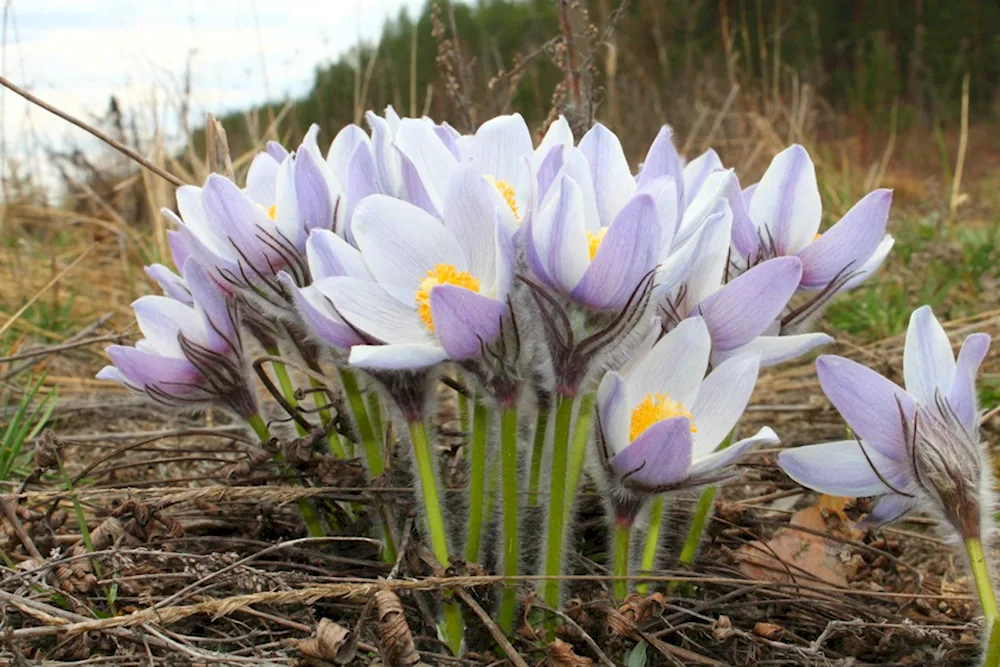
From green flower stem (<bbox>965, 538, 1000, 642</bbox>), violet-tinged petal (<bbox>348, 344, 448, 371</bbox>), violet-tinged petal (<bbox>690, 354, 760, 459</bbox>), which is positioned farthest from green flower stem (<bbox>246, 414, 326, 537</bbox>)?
green flower stem (<bbox>965, 538, 1000, 642</bbox>)

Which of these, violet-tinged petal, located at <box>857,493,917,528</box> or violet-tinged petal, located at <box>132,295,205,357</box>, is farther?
violet-tinged petal, located at <box>132,295,205,357</box>

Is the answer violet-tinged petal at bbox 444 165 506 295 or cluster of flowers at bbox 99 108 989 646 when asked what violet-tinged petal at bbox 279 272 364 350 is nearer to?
cluster of flowers at bbox 99 108 989 646

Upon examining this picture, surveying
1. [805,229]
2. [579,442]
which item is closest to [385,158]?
[579,442]

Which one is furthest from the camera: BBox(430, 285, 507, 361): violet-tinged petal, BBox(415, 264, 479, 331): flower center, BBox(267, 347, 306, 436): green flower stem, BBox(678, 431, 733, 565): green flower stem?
BBox(267, 347, 306, 436): green flower stem

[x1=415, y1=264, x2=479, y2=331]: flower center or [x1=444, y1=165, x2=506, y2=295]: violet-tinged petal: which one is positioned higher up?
[x1=444, y1=165, x2=506, y2=295]: violet-tinged petal

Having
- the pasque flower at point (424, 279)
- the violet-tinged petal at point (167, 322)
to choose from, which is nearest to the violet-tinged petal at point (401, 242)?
the pasque flower at point (424, 279)

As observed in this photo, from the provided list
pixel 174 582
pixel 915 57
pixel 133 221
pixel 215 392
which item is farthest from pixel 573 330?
pixel 915 57

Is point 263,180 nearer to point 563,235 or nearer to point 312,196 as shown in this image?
point 312,196
